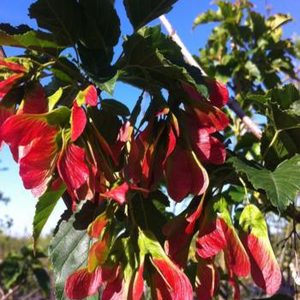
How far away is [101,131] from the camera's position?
1.82 ft

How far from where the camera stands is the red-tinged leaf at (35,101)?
531mm

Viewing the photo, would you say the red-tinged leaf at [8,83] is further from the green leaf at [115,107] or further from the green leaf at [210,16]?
the green leaf at [210,16]

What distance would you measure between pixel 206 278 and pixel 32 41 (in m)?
0.31

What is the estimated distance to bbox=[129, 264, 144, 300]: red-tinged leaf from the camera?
0.50 m

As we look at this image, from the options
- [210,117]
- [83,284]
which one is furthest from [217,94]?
[83,284]

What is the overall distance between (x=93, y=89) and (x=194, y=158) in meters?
0.12

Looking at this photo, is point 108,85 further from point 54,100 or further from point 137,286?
point 137,286

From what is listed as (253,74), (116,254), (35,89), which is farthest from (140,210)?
(253,74)

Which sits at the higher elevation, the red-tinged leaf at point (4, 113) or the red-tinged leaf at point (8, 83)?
the red-tinged leaf at point (8, 83)

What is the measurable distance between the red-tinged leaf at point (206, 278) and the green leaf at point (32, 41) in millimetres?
281

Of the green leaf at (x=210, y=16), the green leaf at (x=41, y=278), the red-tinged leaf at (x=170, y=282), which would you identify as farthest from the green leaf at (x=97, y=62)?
the green leaf at (x=41, y=278)

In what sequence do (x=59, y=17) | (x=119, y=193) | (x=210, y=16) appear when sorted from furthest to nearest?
(x=210, y=16), (x=59, y=17), (x=119, y=193)

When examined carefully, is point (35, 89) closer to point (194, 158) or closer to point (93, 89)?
point (93, 89)

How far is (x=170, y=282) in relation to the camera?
51 centimetres
